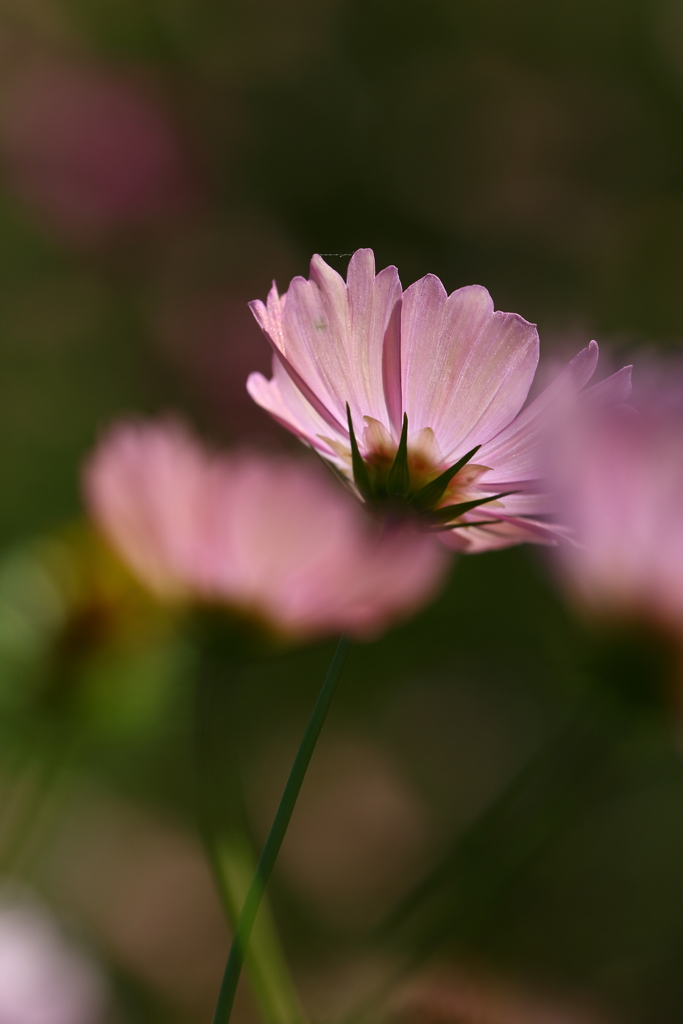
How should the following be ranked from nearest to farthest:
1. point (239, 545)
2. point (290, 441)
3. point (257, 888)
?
point (257, 888)
point (239, 545)
point (290, 441)

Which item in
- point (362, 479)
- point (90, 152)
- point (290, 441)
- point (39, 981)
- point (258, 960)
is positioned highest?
point (90, 152)

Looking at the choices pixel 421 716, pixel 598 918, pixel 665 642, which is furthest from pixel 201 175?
pixel 665 642

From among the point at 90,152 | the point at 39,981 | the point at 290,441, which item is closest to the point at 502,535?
the point at 39,981

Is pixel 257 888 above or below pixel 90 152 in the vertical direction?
below

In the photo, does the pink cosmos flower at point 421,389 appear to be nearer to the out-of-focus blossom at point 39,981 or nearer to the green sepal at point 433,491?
the green sepal at point 433,491

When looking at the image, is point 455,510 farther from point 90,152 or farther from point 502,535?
point 90,152

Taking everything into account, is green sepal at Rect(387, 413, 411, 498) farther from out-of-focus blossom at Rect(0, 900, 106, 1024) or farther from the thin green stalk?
out-of-focus blossom at Rect(0, 900, 106, 1024)

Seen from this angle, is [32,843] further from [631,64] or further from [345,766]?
[631,64]
